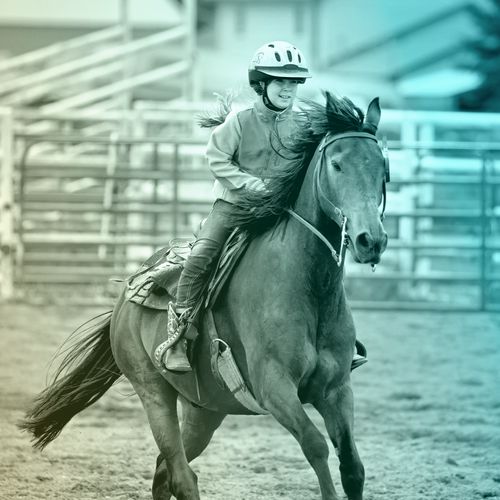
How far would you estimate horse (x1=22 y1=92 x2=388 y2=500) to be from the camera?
403cm

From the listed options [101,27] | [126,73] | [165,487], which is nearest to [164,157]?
[126,73]

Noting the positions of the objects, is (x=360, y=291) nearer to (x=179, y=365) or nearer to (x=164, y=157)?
(x=164, y=157)

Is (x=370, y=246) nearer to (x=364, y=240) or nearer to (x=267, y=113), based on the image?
(x=364, y=240)

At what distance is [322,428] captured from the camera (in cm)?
716

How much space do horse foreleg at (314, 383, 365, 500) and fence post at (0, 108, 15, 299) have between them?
7.97m

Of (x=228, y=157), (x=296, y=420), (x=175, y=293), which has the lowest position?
(x=296, y=420)

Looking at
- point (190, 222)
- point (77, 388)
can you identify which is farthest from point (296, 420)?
point (190, 222)

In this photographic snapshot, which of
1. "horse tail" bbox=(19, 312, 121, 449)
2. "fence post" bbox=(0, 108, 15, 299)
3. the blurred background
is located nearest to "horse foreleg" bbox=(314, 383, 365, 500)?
"horse tail" bbox=(19, 312, 121, 449)

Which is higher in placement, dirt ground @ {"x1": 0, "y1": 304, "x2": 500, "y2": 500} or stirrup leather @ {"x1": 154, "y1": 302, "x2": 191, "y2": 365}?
stirrup leather @ {"x1": 154, "y1": 302, "x2": 191, "y2": 365}

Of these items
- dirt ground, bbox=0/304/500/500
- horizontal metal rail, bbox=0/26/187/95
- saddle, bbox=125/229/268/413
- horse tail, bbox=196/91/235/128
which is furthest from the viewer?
horizontal metal rail, bbox=0/26/187/95

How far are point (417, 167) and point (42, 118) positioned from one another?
3902 millimetres

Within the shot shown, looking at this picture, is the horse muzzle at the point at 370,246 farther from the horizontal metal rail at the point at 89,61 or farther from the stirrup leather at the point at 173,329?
the horizontal metal rail at the point at 89,61

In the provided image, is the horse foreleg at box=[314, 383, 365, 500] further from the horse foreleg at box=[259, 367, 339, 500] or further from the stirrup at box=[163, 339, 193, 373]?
the stirrup at box=[163, 339, 193, 373]

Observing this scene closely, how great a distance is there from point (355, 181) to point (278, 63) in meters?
0.73
